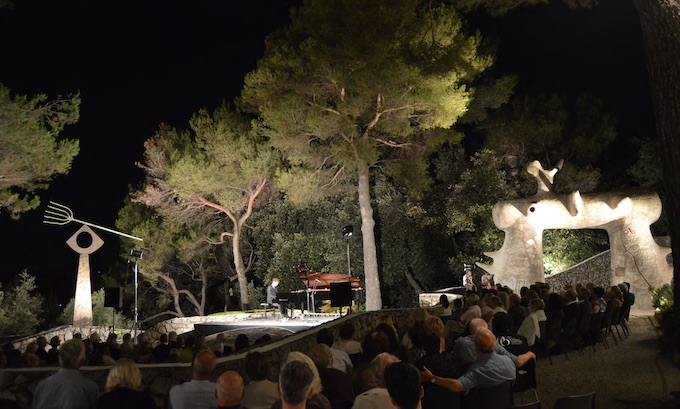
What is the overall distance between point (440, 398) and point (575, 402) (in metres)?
A: 0.84

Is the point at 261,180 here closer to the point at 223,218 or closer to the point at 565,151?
the point at 223,218

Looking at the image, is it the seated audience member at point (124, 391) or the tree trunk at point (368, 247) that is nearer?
the seated audience member at point (124, 391)

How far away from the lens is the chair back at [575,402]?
332 centimetres

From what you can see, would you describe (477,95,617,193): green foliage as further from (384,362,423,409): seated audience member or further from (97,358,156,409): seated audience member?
(384,362,423,409): seated audience member

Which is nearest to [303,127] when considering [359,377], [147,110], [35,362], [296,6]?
[296,6]

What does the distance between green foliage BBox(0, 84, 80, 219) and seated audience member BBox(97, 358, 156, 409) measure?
1139 cm

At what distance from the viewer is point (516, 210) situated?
12820mm

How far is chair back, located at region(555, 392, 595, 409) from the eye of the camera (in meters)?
3.32

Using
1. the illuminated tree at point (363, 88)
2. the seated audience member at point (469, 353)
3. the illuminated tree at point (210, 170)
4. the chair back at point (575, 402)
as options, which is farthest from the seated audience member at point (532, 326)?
the illuminated tree at point (210, 170)

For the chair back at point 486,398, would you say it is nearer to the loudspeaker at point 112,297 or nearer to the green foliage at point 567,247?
the loudspeaker at point 112,297

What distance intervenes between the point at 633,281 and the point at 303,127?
29.4ft

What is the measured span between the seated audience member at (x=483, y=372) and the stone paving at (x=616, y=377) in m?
1.91

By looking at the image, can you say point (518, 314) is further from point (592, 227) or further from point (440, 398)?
point (592, 227)

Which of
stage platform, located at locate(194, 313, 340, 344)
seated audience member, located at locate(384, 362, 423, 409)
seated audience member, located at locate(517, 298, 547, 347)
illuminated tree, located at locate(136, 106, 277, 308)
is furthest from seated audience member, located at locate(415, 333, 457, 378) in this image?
illuminated tree, located at locate(136, 106, 277, 308)
